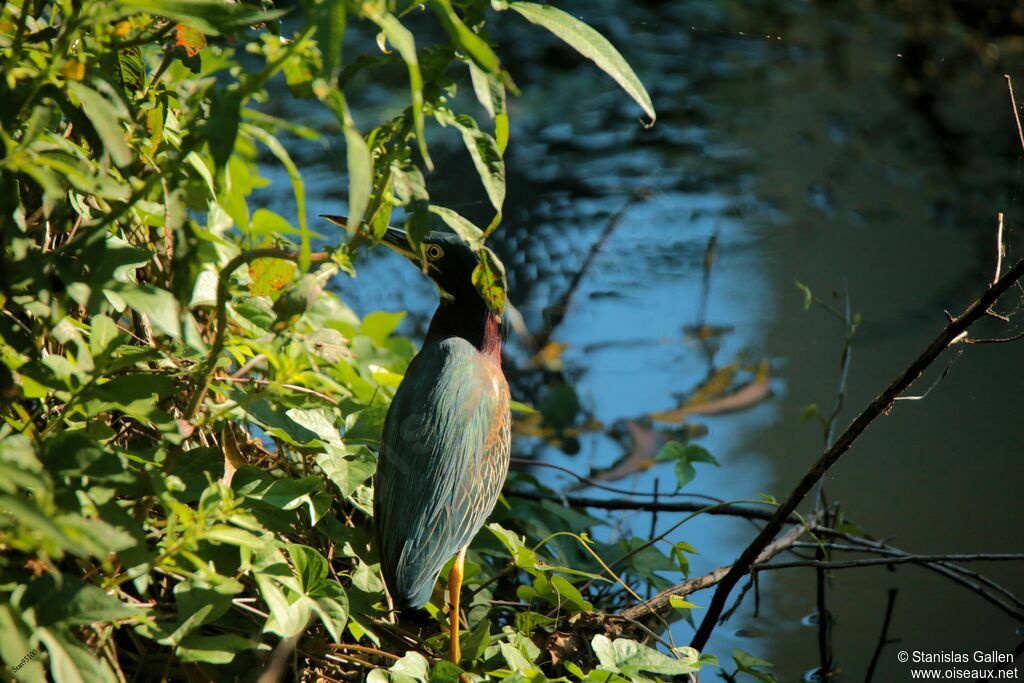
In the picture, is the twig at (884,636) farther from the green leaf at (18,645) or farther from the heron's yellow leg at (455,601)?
the green leaf at (18,645)

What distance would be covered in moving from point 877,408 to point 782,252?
1.06m

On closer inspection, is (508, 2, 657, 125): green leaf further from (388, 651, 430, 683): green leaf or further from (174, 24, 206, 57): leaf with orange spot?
(388, 651, 430, 683): green leaf

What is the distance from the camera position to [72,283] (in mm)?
624

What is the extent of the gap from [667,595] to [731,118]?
1.53 m

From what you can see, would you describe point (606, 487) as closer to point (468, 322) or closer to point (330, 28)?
point (468, 322)

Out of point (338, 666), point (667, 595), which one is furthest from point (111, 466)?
point (667, 595)

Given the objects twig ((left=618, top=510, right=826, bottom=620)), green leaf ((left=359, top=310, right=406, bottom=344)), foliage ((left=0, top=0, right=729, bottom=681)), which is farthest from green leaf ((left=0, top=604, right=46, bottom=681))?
green leaf ((left=359, top=310, right=406, bottom=344))

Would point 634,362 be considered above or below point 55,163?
below

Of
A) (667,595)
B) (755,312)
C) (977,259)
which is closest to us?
(667,595)

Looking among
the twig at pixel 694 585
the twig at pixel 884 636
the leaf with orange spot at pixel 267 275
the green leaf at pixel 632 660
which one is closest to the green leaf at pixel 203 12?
the leaf with orange spot at pixel 267 275

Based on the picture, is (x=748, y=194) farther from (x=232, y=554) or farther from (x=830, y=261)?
(x=232, y=554)

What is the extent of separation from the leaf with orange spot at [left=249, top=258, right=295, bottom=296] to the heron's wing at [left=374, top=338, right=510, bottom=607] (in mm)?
205

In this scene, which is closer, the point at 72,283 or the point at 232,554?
the point at 72,283

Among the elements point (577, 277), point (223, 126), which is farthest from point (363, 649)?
point (577, 277)
